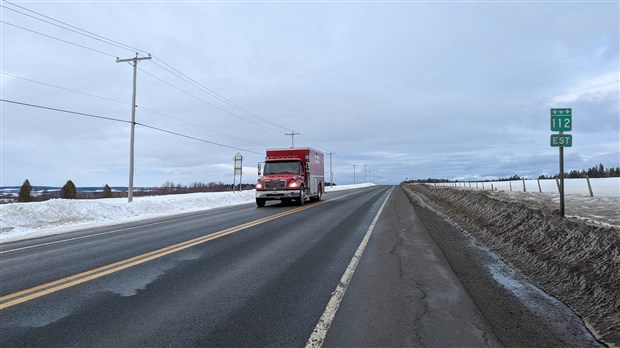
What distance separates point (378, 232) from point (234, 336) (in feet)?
25.5

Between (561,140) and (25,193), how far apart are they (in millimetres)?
46686

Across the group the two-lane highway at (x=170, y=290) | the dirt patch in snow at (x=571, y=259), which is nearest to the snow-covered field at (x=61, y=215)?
the two-lane highway at (x=170, y=290)

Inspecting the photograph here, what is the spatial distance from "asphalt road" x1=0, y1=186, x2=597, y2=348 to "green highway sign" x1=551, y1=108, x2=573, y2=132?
14.9ft

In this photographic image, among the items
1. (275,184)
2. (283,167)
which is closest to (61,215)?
(275,184)

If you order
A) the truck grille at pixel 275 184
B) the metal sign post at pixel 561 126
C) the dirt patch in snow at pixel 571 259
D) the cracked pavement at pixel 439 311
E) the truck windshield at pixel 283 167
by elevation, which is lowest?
the cracked pavement at pixel 439 311

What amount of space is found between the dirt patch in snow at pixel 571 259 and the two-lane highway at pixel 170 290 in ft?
10.2

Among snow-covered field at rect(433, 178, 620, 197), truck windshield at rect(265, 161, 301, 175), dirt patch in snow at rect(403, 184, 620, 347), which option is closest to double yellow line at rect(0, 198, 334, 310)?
dirt patch in snow at rect(403, 184, 620, 347)

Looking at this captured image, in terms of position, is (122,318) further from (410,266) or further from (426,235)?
(426,235)

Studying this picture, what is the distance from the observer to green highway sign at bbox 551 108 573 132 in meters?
10.2

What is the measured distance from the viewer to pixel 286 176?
21703 millimetres

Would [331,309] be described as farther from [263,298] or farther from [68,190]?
[68,190]

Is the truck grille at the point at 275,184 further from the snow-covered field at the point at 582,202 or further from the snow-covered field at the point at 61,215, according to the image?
the snow-covered field at the point at 582,202

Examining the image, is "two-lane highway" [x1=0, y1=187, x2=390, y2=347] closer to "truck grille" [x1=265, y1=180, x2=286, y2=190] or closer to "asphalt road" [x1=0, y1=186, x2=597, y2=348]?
"asphalt road" [x1=0, y1=186, x2=597, y2=348]

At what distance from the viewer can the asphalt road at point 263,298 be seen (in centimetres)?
369
